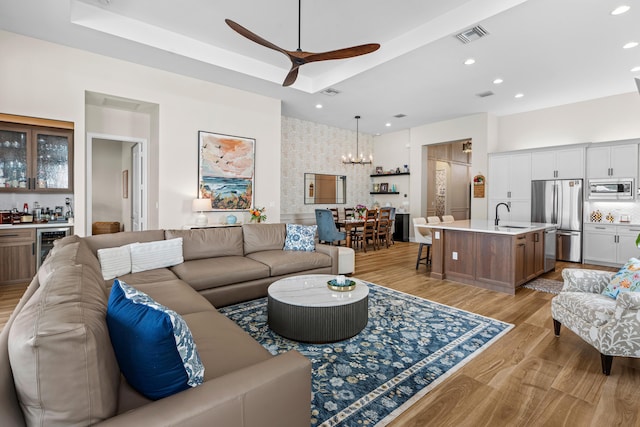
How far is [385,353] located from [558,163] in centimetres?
603

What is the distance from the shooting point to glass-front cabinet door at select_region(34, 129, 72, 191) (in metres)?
4.39

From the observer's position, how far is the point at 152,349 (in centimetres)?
107

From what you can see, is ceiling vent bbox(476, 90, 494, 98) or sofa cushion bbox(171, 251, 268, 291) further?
ceiling vent bbox(476, 90, 494, 98)

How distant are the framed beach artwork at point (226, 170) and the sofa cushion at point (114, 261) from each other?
262cm

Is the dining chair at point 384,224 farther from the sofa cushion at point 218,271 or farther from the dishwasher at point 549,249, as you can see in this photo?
the sofa cushion at point 218,271

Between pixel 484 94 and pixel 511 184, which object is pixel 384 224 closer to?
pixel 511 184

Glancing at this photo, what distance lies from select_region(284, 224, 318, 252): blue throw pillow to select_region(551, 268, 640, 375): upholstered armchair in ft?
9.20

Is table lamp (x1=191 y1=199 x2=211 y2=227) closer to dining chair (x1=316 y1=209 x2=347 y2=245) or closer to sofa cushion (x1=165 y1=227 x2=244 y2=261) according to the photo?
sofa cushion (x1=165 y1=227 x2=244 y2=261)

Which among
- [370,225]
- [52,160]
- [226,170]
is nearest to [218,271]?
[226,170]

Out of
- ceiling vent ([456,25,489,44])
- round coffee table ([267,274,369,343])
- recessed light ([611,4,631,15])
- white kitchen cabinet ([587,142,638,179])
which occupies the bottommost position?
round coffee table ([267,274,369,343])

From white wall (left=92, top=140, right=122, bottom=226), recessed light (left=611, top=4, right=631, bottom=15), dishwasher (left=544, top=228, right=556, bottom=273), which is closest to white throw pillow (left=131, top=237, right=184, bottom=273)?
dishwasher (left=544, top=228, right=556, bottom=273)

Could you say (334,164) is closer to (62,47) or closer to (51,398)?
(62,47)

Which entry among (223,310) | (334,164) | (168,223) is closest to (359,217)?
(334,164)

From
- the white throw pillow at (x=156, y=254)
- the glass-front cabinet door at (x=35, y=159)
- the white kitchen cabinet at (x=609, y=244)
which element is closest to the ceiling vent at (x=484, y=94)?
the white kitchen cabinet at (x=609, y=244)
